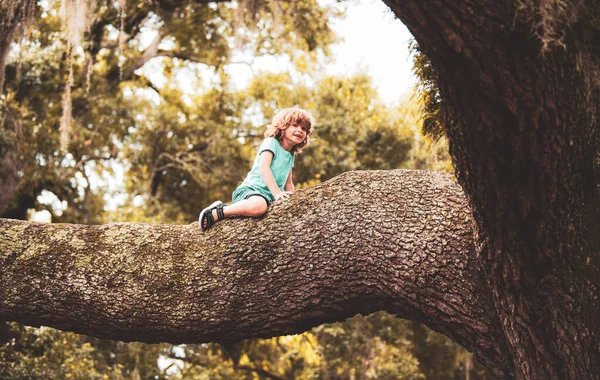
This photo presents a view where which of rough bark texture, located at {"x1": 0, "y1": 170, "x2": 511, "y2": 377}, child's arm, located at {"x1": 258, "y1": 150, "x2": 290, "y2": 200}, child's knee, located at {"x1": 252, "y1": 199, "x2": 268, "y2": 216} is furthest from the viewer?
child's arm, located at {"x1": 258, "y1": 150, "x2": 290, "y2": 200}

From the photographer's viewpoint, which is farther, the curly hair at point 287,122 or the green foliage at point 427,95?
the curly hair at point 287,122

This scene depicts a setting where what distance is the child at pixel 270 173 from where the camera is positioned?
4.61 meters

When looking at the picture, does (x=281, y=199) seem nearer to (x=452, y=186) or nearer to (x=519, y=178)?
(x=452, y=186)

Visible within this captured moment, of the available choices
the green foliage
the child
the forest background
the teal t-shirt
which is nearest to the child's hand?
the child

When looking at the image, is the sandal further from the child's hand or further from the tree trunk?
the tree trunk

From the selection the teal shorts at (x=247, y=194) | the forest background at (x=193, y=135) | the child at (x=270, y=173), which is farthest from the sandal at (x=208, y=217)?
the forest background at (x=193, y=135)

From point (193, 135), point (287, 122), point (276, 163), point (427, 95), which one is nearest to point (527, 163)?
point (427, 95)

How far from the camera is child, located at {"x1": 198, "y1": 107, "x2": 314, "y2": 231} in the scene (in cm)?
461

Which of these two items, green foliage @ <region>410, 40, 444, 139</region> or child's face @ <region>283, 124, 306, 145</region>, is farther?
child's face @ <region>283, 124, 306, 145</region>

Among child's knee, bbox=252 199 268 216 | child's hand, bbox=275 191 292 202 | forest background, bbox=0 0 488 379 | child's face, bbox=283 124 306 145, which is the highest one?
forest background, bbox=0 0 488 379

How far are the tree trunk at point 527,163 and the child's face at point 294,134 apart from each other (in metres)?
2.19

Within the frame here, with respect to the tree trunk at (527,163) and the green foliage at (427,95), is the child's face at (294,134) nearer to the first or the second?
the green foliage at (427,95)

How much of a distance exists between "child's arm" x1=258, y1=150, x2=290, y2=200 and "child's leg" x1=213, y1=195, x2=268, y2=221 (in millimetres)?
216

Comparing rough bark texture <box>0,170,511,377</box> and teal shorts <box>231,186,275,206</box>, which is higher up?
teal shorts <box>231,186,275,206</box>
